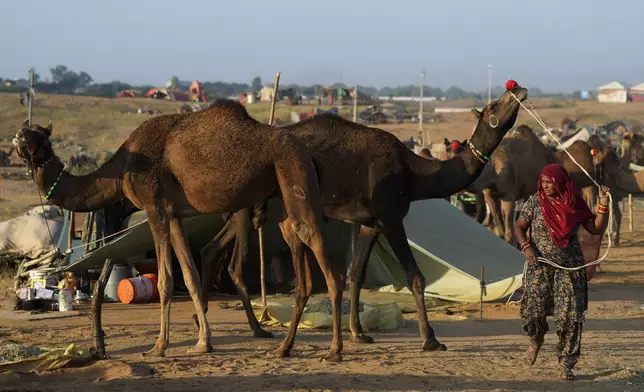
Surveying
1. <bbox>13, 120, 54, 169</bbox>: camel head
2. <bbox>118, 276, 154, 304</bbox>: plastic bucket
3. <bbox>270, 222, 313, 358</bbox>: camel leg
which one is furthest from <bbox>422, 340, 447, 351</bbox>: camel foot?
<bbox>118, 276, 154, 304</bbox>: plastic bucket

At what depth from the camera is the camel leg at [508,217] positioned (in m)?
17.3

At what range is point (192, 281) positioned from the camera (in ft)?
29.4

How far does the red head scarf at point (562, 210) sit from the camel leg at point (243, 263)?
10.2 ft

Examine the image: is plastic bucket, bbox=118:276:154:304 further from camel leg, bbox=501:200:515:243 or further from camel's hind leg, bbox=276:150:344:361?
camel leg, bbox=501:200:515:243

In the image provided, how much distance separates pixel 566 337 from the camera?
8.35 metres

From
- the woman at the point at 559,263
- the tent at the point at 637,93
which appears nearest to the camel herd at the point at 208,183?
the woman at the point at 559,263

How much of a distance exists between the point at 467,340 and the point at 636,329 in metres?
2.35

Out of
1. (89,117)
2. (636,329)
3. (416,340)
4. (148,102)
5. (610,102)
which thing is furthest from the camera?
(610,102)

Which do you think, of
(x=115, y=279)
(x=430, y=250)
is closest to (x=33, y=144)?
(x=115, y=279)

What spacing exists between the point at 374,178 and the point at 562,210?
233cm

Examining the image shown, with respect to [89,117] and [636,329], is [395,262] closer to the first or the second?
[636,329]

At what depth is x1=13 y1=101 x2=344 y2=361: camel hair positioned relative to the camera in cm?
876

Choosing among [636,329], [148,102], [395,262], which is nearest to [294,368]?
[636,329]

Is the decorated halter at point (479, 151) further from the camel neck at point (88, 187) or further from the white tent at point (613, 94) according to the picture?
the white tent at point (613, 94)
